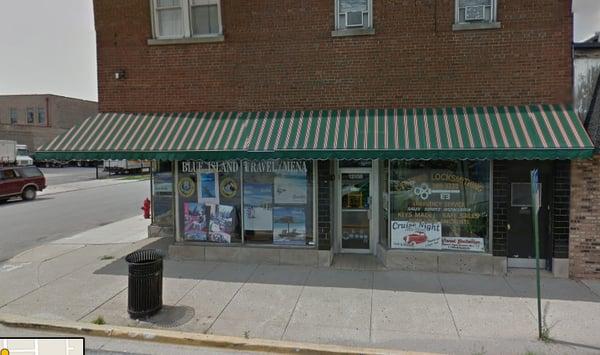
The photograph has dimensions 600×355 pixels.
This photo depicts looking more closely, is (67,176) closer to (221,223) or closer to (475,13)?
(221,223)

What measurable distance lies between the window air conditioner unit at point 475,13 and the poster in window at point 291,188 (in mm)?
4678

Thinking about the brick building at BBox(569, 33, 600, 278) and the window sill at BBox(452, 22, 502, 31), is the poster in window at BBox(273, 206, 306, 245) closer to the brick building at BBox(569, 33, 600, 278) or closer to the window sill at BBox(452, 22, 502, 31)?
the window sill at BBox(452, 22, 502, 31)

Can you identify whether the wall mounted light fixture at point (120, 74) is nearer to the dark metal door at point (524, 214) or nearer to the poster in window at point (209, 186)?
the poster in window at point (209, 186)

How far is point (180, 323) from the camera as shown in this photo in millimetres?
5430

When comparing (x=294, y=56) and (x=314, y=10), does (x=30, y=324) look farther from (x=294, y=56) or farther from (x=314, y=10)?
(x=314, y=10)

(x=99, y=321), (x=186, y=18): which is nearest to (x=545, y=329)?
(x=99, y=321)

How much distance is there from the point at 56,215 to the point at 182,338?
13346 mm

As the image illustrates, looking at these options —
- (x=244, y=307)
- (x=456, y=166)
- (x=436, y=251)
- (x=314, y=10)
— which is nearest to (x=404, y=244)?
(x=436, y=251)

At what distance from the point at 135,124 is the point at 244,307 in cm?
500

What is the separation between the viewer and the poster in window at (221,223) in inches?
338

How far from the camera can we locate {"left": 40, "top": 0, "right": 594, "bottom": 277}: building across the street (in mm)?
7160

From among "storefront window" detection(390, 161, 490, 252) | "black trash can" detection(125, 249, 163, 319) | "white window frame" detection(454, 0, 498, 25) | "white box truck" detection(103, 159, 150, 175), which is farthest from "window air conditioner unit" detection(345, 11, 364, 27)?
"white box truck" detection(103, 159, 150, 175)

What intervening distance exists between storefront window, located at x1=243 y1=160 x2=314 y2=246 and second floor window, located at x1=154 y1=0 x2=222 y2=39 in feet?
10.9

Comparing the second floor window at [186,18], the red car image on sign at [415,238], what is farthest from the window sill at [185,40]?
the red car image on sign at [415,238]
